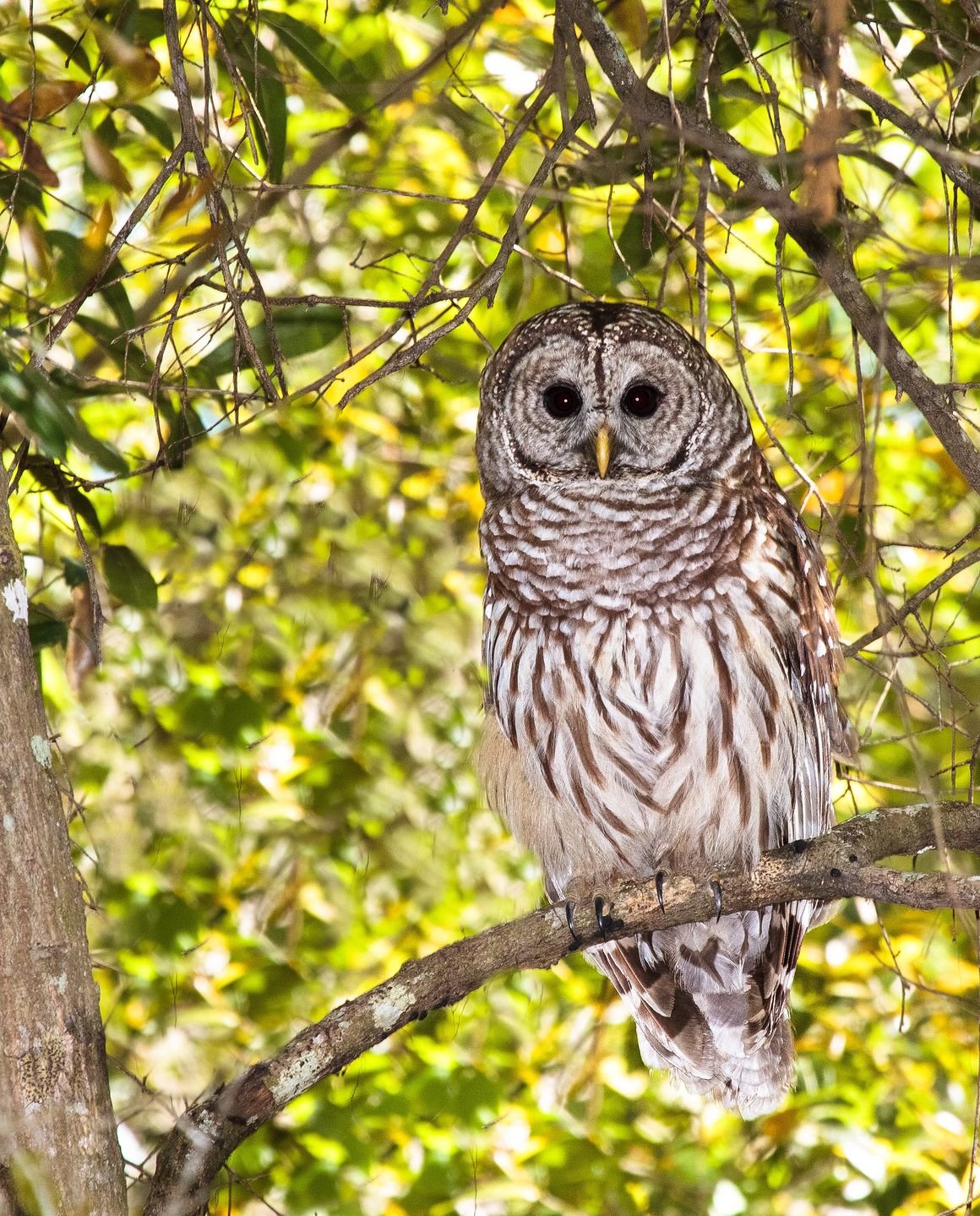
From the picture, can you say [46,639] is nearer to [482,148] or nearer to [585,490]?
[585,490]

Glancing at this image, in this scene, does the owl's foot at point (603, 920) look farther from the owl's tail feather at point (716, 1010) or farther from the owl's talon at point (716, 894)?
the owl's tail feather at point (716, 1010)

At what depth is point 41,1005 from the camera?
1.69m

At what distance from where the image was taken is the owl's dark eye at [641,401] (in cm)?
295

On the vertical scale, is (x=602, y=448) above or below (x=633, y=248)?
below

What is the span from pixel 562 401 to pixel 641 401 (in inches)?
6.5

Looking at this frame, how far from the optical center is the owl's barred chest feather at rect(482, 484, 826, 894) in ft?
9.16

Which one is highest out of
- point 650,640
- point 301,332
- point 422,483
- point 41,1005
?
point 422,483

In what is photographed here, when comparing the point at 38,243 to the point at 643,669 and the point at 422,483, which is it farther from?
the point at 422,483

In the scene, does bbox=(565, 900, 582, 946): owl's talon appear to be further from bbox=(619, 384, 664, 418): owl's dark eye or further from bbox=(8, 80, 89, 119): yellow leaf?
bbox=(8, 80, 89, 119): yellow leaf

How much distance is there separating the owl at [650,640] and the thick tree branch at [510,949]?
0.54m

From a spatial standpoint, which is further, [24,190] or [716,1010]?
[716,1010]

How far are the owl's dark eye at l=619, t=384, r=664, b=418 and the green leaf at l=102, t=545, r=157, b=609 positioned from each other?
3.36ft

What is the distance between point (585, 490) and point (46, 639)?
1112 millimetres

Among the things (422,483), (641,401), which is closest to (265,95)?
(641,401)
